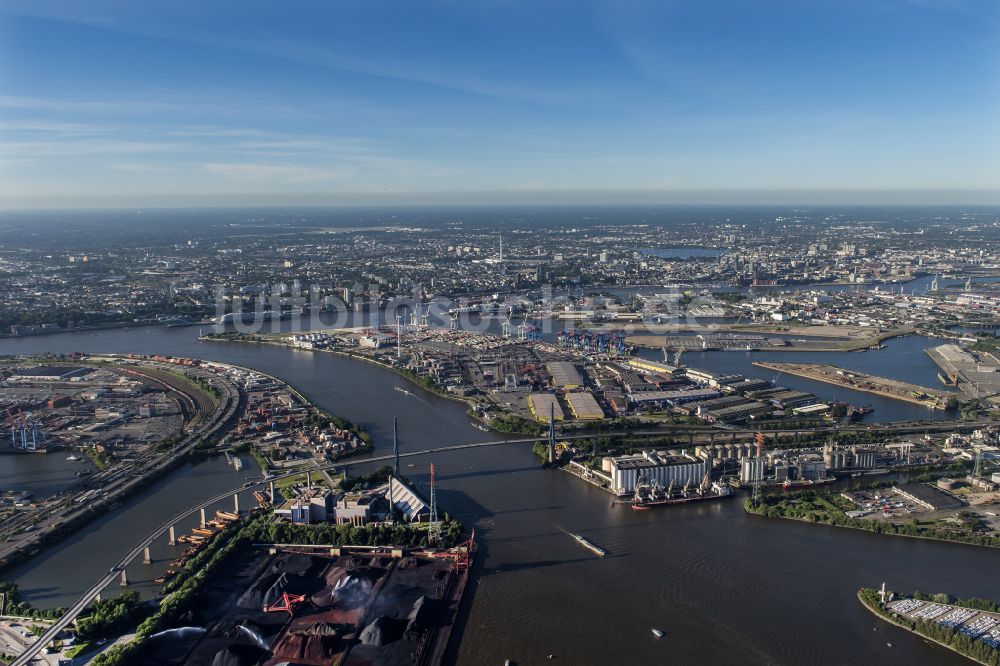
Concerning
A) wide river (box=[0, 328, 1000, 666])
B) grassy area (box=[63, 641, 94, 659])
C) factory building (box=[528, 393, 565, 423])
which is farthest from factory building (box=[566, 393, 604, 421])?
grassy area (box=[63, 641, 94, 659])

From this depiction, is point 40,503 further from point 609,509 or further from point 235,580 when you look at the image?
point 609,509

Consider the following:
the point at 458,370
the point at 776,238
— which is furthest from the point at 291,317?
the point at 776,238

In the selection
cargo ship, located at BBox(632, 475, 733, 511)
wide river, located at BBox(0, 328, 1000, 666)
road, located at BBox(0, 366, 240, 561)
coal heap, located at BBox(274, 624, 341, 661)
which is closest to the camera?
coal heap, located at BBox(274, 624, 341, 661)

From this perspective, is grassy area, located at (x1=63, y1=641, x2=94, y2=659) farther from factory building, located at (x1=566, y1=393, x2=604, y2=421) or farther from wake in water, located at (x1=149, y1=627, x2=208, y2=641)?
factory building, located at (x1=566, y1=393, x2=604, y2=421)

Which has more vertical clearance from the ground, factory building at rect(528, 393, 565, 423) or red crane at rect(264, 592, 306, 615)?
factory building at rect(528, 393, 565, 423)

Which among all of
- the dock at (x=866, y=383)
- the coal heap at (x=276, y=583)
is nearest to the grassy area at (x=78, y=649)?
the coal heap at (x=276, y=583)

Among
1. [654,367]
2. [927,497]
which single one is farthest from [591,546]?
[654,367]

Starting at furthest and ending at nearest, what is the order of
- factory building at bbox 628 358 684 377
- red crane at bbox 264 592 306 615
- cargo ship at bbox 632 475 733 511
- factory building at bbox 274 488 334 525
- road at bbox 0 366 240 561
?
factory building at bbox 628 358 684 377 → cargo ship at bbox 632 475 733 511 → factory building at bbox 274 488 334 525 → road at bbox 0 366 240 561 → red crane at bbox 264 592 306 615

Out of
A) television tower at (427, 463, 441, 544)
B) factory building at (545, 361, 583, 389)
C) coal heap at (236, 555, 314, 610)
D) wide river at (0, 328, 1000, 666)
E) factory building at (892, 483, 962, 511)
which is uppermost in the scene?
factory building at (545, 361, 583, 389)

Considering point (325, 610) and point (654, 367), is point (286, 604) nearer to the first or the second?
point (325, 610)
